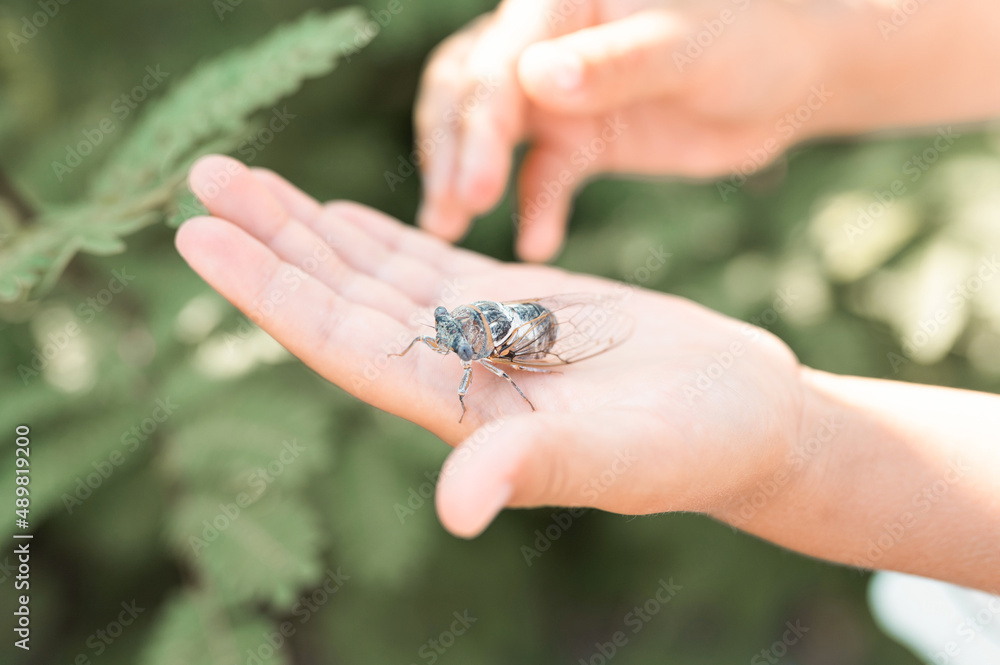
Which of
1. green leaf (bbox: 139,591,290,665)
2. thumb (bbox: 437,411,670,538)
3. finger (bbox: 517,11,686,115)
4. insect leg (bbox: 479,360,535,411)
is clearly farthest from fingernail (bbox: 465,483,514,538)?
finger (bbox: 517,11,686,115)

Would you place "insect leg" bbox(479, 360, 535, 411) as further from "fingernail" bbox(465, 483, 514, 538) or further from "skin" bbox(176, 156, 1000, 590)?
"fingernail" bbox(465, 483, 514, 538)

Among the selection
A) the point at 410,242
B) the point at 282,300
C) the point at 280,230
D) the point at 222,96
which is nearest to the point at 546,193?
the point at 410,242

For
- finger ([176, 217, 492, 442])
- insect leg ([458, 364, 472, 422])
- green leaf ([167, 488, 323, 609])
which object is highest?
finger ([176, 217, 492, 442])

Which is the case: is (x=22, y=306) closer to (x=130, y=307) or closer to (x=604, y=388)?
(x=130, y=307)

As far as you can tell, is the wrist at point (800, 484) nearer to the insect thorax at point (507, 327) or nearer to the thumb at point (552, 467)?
the thumb at point (552, 467)

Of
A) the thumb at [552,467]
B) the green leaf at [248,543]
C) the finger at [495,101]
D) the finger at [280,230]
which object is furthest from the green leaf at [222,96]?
the thumb at [552,467]

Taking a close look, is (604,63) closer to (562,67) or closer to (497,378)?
(562,67)
